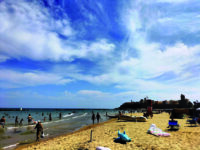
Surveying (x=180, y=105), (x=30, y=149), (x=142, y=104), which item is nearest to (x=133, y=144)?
(x=30, y=149)

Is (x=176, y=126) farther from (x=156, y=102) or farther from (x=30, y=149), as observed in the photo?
(x=156, y=102)

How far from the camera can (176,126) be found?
15.9 meters

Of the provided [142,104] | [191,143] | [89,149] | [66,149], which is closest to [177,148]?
[191,143]

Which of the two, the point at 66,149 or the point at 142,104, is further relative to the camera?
the point at 142,104

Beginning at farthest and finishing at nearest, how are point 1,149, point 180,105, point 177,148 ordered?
point 180,105, point 1,149, point 177,148

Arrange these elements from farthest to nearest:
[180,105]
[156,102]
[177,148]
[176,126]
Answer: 1. [156,102]
2. [180,105]
3. [176,126]
4. [177,148]

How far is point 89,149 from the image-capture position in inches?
354

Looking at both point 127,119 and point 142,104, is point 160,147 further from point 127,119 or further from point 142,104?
point 142,104

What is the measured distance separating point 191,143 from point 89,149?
738 centimetres

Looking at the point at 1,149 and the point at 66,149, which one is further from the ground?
the point at 66,149

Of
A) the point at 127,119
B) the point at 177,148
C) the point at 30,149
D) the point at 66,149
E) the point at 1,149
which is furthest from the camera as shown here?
the point at 127,119

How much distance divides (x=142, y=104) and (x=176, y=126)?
4775 inches

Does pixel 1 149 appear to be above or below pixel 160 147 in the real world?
below

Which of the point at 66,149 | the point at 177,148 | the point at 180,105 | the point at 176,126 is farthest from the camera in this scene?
the point at 180,105
